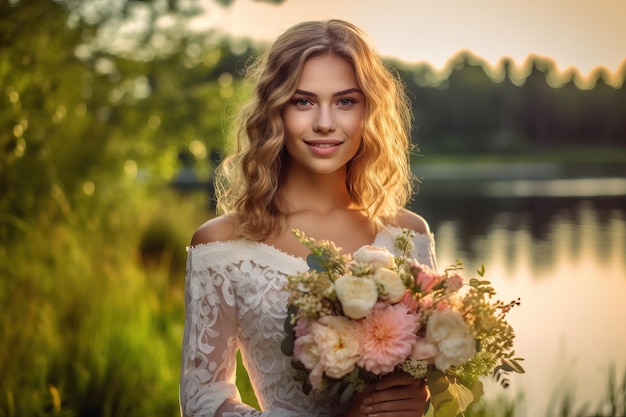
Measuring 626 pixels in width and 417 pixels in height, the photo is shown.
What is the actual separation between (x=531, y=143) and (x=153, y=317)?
76.2 feet

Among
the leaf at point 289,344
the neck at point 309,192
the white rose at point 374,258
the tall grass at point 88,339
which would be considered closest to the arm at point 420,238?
the neck at point 309,192

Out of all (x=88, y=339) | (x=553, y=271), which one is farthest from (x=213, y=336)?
(x=553, y=271)

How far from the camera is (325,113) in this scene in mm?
2812

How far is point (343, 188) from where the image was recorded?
10.2 ft

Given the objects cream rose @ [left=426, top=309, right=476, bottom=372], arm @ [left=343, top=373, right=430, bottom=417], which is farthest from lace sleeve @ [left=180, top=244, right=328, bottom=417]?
cream rose @ [left=426, top=309, right=476, bottom=372]

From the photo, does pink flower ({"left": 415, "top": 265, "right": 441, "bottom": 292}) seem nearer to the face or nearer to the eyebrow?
the face

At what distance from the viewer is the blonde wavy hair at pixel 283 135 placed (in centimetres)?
288

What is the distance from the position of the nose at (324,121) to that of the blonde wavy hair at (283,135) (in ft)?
0.38

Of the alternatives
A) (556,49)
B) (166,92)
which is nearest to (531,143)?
(556,49)

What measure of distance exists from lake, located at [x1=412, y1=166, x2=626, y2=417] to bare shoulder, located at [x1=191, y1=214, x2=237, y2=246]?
3.46m

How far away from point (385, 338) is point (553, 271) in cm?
1250

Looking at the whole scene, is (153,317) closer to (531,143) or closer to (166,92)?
(166,92)

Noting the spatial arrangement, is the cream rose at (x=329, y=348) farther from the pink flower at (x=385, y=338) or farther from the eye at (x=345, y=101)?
the eye at (x=345, y=101)

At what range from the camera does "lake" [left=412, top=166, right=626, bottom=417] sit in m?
8.01
